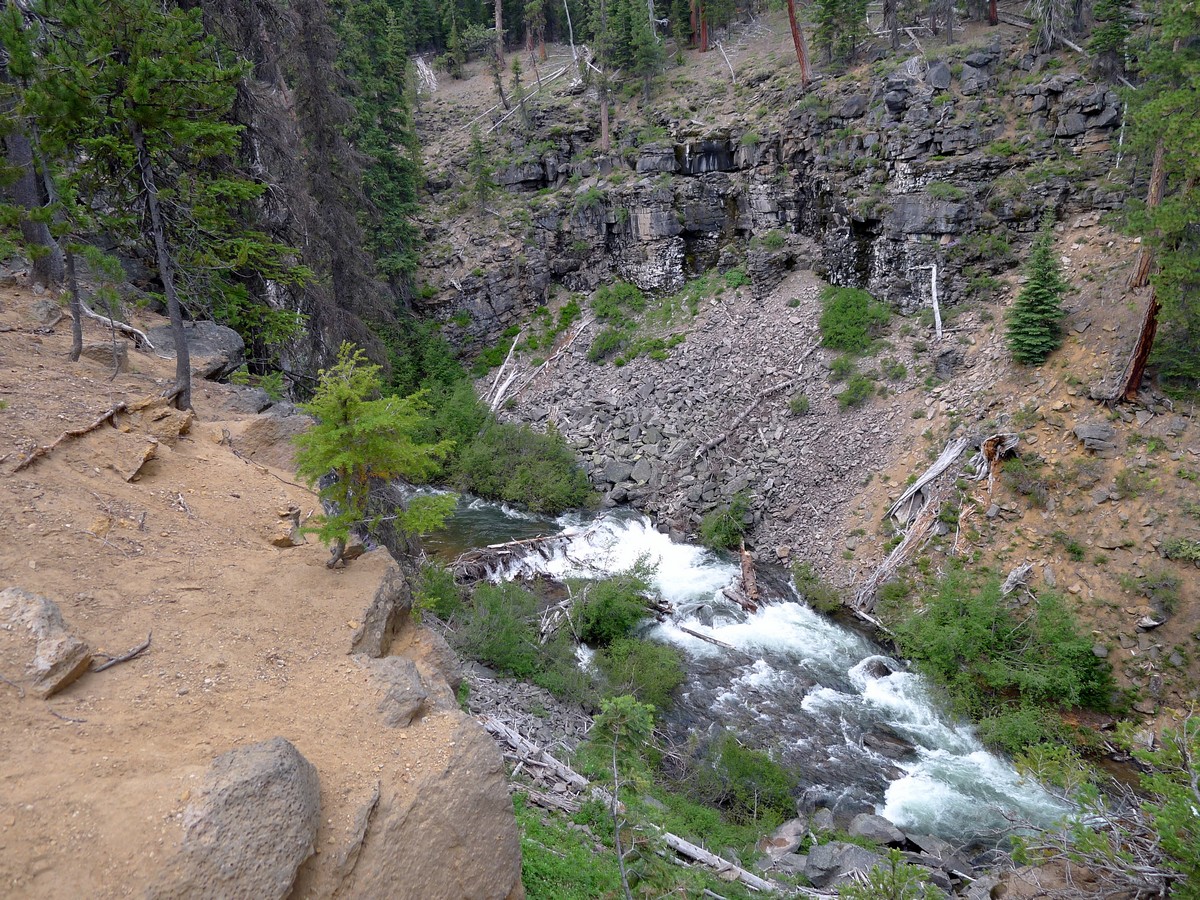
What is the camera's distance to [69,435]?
6.84 m

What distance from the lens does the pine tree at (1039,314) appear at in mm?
15109

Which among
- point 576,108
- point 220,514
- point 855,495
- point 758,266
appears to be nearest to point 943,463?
point 855,495

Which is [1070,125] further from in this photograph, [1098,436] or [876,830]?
[876,830]

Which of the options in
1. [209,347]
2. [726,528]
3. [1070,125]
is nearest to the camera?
[209,347]

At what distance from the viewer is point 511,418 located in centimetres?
2438

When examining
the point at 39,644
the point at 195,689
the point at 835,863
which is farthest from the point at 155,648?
the point at 835,863

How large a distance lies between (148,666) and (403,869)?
240cm

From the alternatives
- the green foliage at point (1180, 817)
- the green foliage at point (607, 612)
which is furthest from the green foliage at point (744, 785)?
the green foliage at point (1180, 817)

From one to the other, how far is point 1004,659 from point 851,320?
11936 mm

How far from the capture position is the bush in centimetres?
1183

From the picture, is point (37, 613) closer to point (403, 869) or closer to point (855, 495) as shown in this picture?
point (403, 869)

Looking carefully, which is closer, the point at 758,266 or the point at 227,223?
the point at 227,223

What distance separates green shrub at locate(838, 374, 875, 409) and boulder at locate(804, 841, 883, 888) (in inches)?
514

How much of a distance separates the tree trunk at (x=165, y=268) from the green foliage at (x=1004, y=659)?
1371 centimetres
